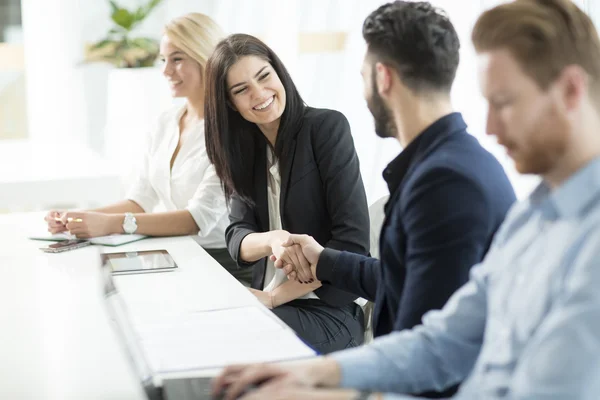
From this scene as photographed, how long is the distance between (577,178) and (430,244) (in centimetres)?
38

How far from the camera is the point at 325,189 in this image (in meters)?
2.39

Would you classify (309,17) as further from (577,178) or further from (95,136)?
(577,178)

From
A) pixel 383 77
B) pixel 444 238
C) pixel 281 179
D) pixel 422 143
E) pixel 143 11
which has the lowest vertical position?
pixel 281 179

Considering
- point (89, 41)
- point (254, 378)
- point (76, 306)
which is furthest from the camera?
point (89, 41)

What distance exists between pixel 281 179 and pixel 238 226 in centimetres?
24

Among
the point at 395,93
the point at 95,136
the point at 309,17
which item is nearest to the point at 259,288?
the point at 395,93

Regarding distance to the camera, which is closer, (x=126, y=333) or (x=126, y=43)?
(x=126, y=333)

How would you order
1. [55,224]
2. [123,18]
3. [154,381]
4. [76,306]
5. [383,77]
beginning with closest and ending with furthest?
[154,381]
[383,77]
[76,306]
[55,224]
[123,18]

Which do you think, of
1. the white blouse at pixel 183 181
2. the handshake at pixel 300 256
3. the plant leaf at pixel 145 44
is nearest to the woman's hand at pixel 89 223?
the white blouse at pixel 183 181

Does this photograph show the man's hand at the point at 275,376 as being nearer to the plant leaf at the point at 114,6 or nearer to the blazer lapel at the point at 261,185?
the blazer lapel at the point at 261,185

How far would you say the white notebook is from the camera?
8.19ft

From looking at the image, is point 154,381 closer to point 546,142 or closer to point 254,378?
point 254,378

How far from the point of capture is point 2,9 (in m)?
5.18

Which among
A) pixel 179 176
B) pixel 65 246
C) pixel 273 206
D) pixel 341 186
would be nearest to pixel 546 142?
pixel 341 186
